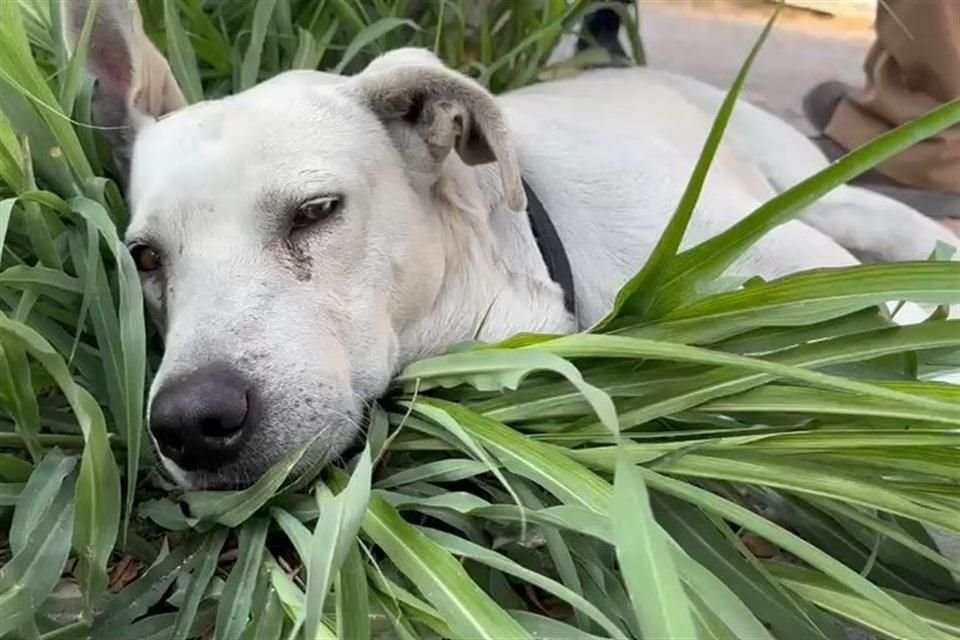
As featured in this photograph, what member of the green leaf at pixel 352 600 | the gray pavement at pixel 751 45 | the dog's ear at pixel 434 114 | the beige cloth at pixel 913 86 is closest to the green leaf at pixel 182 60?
the dog's ear at pixel 434 114

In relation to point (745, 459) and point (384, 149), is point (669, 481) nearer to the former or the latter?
point (745, 459)

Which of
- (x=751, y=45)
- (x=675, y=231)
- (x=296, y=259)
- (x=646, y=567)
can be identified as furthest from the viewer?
(x=751, y=45)

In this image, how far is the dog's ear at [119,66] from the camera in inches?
47.5

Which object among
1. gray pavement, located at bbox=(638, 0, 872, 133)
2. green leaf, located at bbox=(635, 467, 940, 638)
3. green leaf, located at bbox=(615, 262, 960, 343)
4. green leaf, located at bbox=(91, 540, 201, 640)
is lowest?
gray pavement, located at bbox=(638, 0, 872, 133)

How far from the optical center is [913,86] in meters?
2.21

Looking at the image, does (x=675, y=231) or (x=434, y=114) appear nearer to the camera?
(x=675, y=231)

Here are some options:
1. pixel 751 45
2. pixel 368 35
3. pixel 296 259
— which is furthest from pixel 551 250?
pixel 751 45

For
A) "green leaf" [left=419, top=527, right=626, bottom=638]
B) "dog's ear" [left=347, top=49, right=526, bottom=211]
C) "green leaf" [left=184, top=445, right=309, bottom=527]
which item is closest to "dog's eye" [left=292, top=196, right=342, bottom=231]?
"dog's ear" [left=347, top=49, right=526, bottom=211]

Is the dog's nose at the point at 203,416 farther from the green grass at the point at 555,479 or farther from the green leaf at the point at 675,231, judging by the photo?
the green leaf at the point at 675,231

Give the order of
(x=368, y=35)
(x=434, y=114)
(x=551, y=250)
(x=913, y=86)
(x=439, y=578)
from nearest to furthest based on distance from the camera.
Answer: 1. (x=439, y=578)
2. (x=434, y=114)
3. (x=551, y=250)
4. (x=368, y=35)
5. (x=913, y=86)

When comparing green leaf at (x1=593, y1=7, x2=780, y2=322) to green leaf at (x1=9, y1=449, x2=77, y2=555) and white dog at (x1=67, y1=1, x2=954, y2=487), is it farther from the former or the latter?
green leaf at (x1=9, y1=449, x2=77, y2=555)

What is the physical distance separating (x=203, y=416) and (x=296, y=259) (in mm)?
193

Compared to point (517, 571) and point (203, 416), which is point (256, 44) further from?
point (517, 571)

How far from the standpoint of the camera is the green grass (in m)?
0.80
